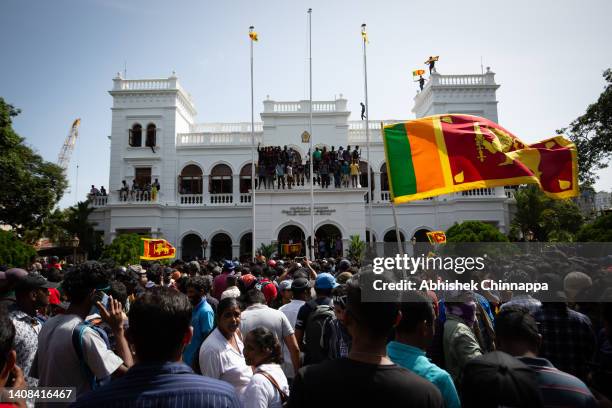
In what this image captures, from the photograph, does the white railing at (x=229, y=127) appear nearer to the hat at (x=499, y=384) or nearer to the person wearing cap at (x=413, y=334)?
the person wearing cap at (x=413, y=334)

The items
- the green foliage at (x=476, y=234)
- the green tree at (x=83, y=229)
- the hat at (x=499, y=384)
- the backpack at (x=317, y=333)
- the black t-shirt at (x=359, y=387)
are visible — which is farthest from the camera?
the green tree at (x=83, y=229)

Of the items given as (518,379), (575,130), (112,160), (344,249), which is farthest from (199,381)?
(112,160)

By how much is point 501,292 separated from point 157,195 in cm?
2107

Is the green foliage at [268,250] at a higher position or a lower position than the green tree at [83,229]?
lower

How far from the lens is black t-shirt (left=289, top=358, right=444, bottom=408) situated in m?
1.64

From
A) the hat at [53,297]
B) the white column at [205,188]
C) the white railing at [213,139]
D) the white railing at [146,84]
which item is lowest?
the hat at [53,297]

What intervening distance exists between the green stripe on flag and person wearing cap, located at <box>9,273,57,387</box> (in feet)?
13.0

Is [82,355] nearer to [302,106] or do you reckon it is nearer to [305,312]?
[305,312]

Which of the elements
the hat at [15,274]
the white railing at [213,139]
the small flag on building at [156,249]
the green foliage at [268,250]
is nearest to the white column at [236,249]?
the green foliage at [268,250]

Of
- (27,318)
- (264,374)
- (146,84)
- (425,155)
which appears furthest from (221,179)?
(264,374)

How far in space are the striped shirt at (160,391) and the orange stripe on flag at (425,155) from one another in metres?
4.18

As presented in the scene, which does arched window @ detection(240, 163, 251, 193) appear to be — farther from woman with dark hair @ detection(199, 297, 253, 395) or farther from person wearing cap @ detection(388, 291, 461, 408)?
person wearing cap @ detection(388, 291, 461, 408)

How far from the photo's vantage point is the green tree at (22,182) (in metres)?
17.9

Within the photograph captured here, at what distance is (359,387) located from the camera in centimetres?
166
